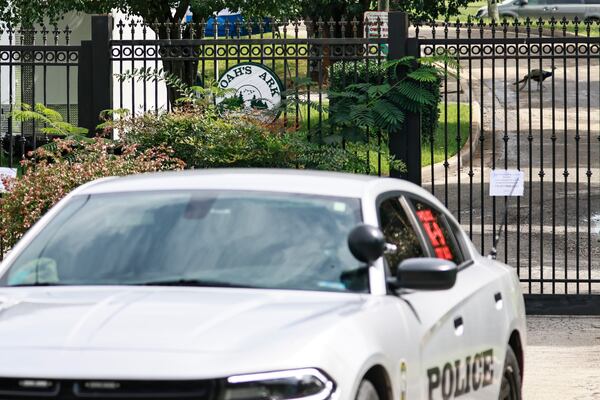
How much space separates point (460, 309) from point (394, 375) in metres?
1.09

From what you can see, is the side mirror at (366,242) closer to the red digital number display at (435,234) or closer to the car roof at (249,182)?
the car roof at (249,182)

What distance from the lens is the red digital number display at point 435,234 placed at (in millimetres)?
6629

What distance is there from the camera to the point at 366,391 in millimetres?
4965

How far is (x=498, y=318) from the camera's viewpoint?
6879 mm

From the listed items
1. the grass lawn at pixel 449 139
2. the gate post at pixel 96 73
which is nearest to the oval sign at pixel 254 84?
the gate post at pixel 96 73

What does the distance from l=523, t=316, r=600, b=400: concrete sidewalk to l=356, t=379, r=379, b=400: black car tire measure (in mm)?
4475

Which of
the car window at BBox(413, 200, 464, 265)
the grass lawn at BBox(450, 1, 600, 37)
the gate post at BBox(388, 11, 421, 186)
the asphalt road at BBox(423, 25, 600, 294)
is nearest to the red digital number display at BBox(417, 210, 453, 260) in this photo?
the car window at BBox(413, 200, 464, 265)

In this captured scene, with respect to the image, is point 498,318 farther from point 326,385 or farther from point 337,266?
point 326,385

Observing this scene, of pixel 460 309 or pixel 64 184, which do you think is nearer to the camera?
pixel 460 309

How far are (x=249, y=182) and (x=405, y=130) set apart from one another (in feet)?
24.0

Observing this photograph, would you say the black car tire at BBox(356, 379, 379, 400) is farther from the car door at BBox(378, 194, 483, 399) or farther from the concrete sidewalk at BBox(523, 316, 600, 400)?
the concrete sidewalk at BBox(523, 316, 600, 400)

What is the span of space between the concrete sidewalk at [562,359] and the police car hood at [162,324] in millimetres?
4433

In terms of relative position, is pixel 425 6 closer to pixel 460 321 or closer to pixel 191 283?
pixel 460 321

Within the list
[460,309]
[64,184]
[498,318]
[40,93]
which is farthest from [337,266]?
[40,93]
